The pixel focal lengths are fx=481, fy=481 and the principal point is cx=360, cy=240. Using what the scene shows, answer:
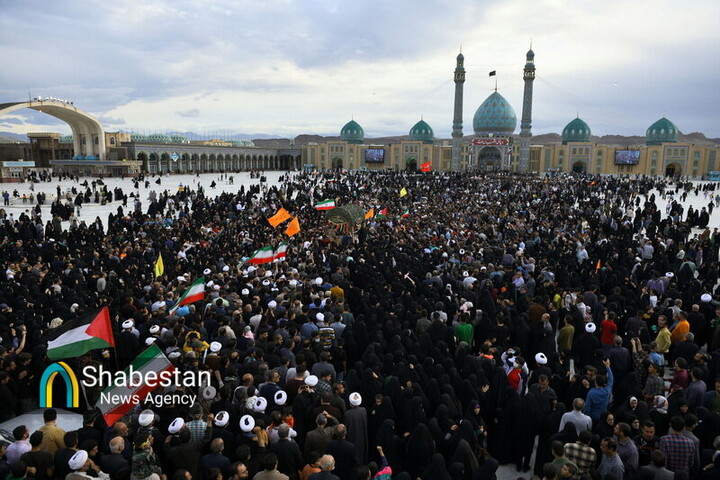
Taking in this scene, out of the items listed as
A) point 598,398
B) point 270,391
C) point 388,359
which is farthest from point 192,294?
point 598,398

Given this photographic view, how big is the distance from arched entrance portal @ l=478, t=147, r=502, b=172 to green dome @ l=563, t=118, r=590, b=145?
10.7 metres

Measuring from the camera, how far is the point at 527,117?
63.8 m

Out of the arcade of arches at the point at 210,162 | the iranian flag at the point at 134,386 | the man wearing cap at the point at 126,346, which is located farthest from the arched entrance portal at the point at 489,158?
the iranian flag at the point at 134,386

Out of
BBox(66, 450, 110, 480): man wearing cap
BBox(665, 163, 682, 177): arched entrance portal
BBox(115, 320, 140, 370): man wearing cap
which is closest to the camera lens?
BBox(66, 450, 110, 480): man wearing cap

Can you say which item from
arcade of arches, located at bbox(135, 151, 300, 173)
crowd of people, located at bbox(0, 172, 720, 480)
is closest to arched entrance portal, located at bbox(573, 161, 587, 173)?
arcade of arches, located at bbox(135, 151, 300, 173)

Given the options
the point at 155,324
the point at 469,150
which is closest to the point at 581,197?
the point at 155,324

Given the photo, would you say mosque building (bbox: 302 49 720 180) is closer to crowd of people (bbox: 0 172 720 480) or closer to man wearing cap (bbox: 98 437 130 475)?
crowd of people (bbox: 0 172 720 480)

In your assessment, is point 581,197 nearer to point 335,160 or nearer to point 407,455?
point 407,455

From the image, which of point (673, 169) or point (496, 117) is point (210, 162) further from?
point (673, 169)

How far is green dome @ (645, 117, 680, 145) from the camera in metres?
64.3

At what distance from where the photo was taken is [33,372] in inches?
250

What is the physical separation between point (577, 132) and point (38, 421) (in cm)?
7356

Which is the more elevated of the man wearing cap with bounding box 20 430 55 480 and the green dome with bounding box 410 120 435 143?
the green dome with bounding box 410 120 435 143

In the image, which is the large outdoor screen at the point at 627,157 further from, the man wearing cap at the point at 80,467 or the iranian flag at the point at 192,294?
the man wearing cap at the point at 80,467
